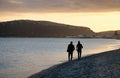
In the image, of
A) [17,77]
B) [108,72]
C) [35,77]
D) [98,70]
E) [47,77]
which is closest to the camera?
[108,72]

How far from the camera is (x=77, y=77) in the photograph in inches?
830

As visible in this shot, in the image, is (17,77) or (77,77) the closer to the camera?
(77,77)

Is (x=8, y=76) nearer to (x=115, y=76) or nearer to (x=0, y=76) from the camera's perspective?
(x=0, y=76)

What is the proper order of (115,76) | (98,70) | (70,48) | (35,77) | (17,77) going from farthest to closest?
1. (70,48)
2. (17,77)
3. (35,77)
4. (98,70)
5. (115,76)

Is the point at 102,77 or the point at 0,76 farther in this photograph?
the point at 0,76

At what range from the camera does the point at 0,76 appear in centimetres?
2958

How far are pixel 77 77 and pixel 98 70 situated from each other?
1975 millimetres

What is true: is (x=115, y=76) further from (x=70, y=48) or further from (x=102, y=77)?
(x=70, y=48)

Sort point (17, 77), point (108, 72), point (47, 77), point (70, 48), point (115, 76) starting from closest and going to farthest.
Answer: point (115, 76)
point (108, 72)
point (47, 77)
point (17, 77)
point (70, 48)

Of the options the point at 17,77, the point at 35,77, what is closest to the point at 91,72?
the point at 35,77

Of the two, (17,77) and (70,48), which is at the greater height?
(70,48)

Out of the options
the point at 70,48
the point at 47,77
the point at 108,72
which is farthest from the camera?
Result: the point at 70,48

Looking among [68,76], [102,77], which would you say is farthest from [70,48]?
[102,77]

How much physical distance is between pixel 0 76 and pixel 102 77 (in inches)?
518
